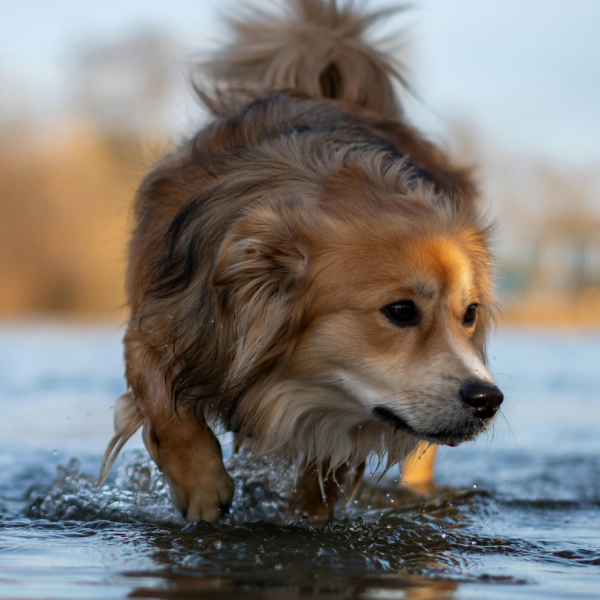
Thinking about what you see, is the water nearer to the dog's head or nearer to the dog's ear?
the dog's head

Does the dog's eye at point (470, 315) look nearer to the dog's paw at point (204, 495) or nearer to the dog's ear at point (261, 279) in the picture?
the dog's ear at point (261, 279)

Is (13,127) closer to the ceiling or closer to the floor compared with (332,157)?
closer to the ceiling

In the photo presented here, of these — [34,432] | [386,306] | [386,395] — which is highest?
[386,306]

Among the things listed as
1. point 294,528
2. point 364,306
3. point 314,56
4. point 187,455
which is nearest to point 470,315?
point 364,306

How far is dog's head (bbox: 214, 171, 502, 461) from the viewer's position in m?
2.81

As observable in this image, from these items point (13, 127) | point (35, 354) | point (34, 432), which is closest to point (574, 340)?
point (35, 354)

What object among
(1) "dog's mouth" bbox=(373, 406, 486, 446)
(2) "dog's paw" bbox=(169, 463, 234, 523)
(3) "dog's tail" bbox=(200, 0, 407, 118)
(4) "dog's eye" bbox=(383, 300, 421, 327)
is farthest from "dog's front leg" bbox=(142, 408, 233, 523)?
(3) "dog's tail" bbox=(200, 0, 407, 118)

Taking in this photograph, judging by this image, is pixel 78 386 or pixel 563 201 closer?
pixel 78 386

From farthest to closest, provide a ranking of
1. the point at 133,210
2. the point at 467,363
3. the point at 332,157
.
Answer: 1. the point at 133,210
2. the point at 332,157
3. the point at 467,363

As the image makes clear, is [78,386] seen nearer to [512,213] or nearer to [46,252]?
[46,252]

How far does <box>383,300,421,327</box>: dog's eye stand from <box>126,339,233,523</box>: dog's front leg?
0.81 metres

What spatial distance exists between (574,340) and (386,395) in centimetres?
1313

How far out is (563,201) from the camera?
91.8ft

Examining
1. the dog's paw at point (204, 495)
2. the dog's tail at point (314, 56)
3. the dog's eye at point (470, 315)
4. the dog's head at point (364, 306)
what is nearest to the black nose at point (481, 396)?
the dog's head at point (364, 306)
